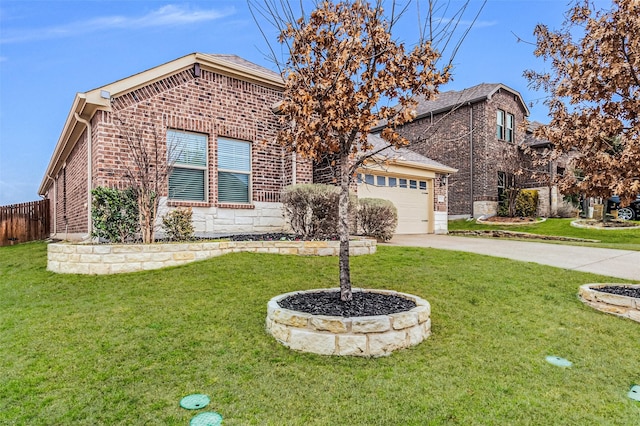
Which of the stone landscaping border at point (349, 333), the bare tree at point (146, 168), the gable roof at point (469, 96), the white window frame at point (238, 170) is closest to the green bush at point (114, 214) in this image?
the bare tree at point (146, 168)

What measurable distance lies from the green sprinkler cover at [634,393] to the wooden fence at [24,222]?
20297mm

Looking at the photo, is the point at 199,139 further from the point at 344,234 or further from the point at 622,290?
the point at 622,290

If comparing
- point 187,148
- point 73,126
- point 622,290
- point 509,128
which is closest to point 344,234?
point 622,290

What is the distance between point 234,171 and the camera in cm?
954

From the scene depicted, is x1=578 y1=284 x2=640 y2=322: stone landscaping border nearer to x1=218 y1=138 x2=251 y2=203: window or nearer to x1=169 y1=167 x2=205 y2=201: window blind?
x1=218 y1=138 x2=251 y2=203: window

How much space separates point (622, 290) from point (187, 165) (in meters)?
8.80

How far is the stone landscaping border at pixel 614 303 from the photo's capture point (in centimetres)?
459

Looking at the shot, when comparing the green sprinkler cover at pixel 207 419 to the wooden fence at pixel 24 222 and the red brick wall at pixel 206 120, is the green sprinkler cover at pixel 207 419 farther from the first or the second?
the wooden fence at pixel 24 222

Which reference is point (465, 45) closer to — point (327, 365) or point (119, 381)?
point (327, 365)

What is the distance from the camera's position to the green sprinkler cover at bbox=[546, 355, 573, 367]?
3.31 metres

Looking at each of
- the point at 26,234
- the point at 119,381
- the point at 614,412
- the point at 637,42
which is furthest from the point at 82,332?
the point at 26,234

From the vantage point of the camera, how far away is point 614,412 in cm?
259

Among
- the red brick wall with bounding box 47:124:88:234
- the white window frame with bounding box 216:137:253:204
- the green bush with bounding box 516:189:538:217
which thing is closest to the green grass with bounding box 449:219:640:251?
the green bush with bounding box 516:189:538:217

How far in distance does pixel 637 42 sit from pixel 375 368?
220 inches
